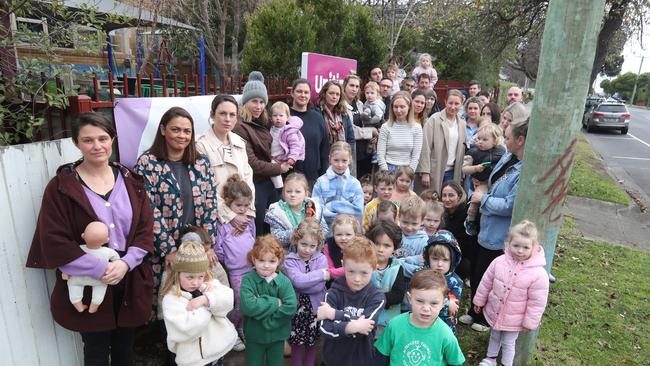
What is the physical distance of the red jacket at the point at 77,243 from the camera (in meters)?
2.22

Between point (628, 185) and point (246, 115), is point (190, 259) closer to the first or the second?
point (246, 115)

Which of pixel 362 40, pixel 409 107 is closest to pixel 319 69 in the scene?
pixel 409 107

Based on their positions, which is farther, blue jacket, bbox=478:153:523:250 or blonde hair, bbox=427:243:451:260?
blue jacket, bbox=478:153:523:250

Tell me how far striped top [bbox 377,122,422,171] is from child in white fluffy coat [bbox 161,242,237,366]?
2.81 meters

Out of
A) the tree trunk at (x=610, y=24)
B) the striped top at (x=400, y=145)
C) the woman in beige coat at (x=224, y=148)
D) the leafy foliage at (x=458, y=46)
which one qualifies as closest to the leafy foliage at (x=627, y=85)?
the leafy foliage at (x=458, y=46)

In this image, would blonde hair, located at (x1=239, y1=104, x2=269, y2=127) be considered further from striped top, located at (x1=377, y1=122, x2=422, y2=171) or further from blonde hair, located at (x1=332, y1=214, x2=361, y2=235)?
striped top, located at (x1=377, y1=122, x2=422, y2=171)

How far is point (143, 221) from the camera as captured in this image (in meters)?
2.55

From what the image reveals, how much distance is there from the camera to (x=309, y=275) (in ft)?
9.91

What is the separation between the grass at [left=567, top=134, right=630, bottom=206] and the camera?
9.34 m

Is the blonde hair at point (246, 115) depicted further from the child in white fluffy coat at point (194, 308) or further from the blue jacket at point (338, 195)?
the child in white fluffy coat at point (194, 308)

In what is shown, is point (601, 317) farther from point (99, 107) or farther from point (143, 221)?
point (99, 107)

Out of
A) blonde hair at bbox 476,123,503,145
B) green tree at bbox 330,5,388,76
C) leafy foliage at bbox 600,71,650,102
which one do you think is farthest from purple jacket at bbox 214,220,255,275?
leafy foliage at bbox 600,71,650,102

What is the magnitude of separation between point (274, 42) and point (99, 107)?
205 inches

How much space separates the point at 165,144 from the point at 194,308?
1.08m
